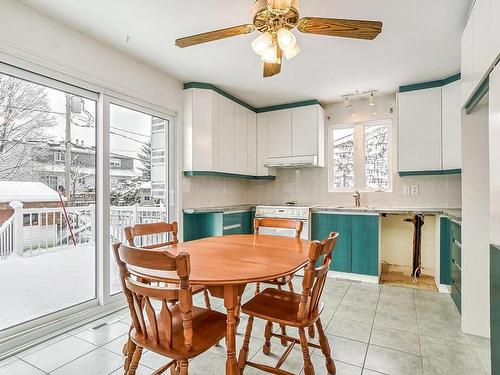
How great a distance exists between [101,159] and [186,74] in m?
1.44

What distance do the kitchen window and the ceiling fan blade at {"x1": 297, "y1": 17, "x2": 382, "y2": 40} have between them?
276 centimetres

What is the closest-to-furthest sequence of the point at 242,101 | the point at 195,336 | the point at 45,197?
the point at 195,336
the point at 45,197
the point at 242,101

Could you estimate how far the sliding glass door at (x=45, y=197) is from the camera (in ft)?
7.11

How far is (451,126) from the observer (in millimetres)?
3361

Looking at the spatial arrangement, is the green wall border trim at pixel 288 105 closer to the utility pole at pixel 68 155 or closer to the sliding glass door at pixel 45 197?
the sliding glass door at pixel 45 197

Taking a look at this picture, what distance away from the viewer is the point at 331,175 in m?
4.51

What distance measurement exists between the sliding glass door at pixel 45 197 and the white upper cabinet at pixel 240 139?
197 centimetres

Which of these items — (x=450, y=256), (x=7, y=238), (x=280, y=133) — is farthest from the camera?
(x=280, y=133)

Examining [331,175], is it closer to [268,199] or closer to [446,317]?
[268,199]

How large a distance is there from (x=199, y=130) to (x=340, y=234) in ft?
7.57

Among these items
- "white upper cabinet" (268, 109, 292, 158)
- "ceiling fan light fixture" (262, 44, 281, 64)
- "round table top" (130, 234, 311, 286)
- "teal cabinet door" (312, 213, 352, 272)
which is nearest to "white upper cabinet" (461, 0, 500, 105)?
"ceiling fan light fixture" (262, 44, 281, 64)

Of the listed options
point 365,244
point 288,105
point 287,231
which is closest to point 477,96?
point 365,244

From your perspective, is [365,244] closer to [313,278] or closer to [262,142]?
[262,142]

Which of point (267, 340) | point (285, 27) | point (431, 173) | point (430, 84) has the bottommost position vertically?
point (267, 340)
